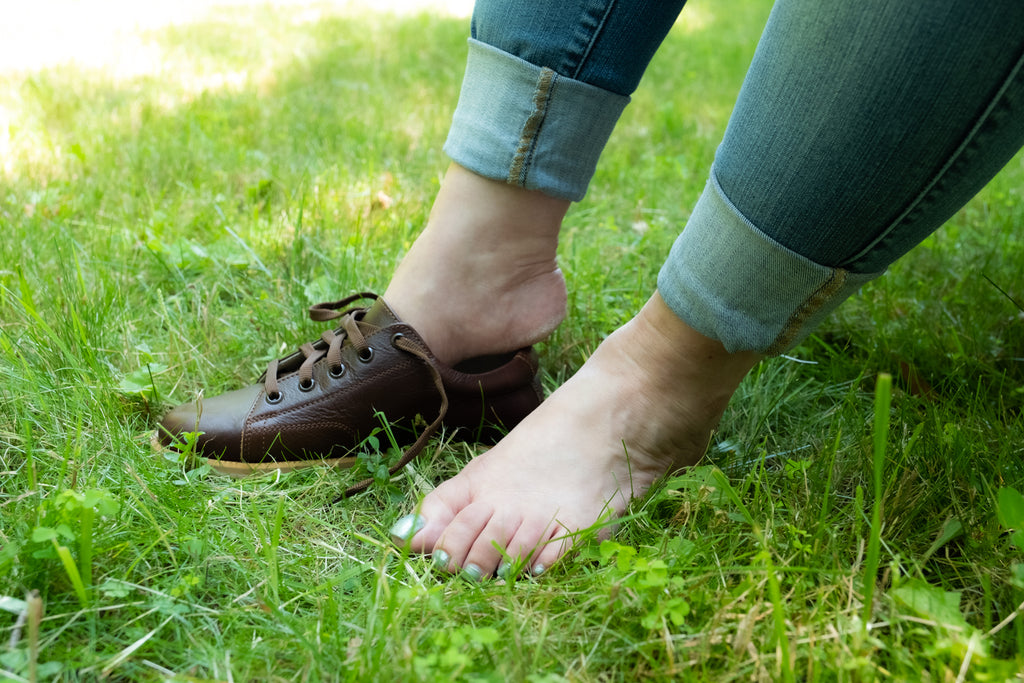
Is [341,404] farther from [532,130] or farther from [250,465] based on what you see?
[532,130]

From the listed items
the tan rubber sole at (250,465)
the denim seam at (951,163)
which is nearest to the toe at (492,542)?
the tan rubber sole at (250,465)

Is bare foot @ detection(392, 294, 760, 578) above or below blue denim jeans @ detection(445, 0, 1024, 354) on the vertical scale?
below

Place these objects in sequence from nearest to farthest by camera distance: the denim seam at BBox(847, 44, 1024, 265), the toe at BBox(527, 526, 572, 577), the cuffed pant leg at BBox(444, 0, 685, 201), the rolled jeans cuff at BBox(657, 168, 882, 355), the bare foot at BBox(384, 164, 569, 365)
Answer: the denim seam at BBox(847, 44, 1024, 265)
the rolled jeans cuff at BBox(657, 168, 882, 355)
the toe at BBox(527, 526, 572, 577)
the cuffed pant leg at BBox(444, 0, 685, 201)
the bare foot at BBox(384, 164, 569, 365)

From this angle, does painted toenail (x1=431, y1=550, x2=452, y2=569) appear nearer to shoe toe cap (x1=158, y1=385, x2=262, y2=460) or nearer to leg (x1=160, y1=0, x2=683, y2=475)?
leg (x1=160, y1=0, x2=683, y2=475)

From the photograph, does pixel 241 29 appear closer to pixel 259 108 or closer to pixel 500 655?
pixel 259 108

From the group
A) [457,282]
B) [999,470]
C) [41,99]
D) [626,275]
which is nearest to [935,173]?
[999,470]

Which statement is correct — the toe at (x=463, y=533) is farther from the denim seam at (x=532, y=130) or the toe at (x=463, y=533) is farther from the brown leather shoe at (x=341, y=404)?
the denim seam at (x=532, y=130)

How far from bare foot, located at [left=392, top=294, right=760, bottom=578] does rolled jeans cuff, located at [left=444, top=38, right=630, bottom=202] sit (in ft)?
0.88

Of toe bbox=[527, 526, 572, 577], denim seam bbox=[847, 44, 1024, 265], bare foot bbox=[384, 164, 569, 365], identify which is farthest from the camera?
bare foot bbox=[384, 164, 569, 365]

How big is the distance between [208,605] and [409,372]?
1.42 ft

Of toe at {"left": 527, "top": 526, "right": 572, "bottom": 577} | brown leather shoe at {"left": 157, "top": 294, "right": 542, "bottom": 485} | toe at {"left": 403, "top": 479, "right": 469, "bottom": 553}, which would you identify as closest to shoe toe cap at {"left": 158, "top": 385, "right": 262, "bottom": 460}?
brown leather shoe at {"left": 157, "top": 294, "right": 542, "bottom": 485}

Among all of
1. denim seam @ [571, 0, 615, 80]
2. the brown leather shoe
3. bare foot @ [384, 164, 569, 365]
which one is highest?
denim seam @ [571, 0, 615, 80]

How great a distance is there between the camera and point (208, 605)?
31.9 inches

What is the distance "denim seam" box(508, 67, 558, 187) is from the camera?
104 cm
